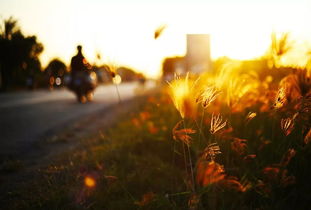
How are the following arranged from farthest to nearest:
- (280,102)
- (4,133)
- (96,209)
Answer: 1. (4,133)
2. (96,209)
3. (280,102)

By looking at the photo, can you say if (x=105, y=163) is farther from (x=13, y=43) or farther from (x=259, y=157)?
(x=13, y=43)

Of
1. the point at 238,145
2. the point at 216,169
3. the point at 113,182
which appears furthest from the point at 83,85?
the point at 216,169

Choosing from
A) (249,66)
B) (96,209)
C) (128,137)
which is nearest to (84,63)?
(96,209)

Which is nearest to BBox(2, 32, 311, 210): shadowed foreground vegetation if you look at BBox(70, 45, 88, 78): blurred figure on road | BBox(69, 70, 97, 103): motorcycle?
BBox(70, 45, 88, 78): blurred figure on road

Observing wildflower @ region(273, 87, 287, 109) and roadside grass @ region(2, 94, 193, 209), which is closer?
wildflower @ region(273, 87, 287, 109)

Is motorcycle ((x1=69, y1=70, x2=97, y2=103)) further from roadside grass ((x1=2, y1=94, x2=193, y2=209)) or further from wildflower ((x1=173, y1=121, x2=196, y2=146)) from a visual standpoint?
wildflower ((x1=173, y1=121, x2=196, y2=146))

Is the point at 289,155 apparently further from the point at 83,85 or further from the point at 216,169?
the point at 83,85

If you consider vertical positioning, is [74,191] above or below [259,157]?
below

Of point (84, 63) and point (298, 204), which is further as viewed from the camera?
point (298, 204)

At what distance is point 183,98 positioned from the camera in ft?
5.41

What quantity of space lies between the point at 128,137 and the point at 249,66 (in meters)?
4.64

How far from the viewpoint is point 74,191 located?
304cm

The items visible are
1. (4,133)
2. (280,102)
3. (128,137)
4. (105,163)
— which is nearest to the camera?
(280,102)

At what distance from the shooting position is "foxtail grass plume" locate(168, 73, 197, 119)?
5.31ft
